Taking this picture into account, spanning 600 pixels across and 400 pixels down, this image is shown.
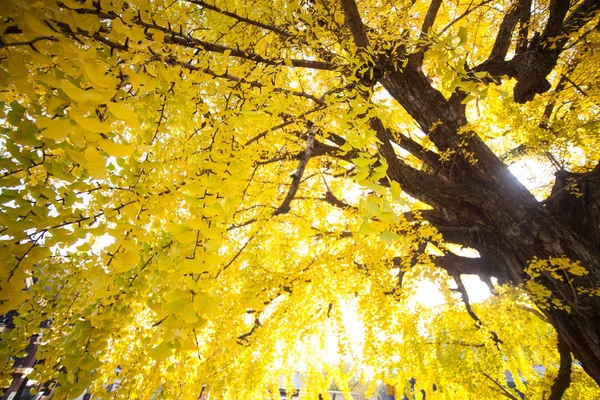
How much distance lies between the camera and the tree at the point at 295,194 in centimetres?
126

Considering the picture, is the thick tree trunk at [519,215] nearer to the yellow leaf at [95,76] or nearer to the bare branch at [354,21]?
the bare branch at [354,21]

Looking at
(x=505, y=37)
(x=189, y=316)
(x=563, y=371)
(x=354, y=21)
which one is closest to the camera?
(x=189, y=316)

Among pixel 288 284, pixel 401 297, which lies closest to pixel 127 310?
pixel 288 284

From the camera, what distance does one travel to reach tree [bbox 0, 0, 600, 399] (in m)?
1.26

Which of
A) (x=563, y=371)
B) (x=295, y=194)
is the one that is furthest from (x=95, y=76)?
(x=563, y=371)

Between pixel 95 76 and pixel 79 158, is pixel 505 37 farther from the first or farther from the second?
pixel 79 158

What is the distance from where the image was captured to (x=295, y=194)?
4.45 meters

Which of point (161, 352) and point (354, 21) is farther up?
point (354, 21)

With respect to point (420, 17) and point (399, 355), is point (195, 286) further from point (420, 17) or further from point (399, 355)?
point (420, 17)

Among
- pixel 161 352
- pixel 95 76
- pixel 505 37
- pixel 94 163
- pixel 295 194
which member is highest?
pixel 505 37

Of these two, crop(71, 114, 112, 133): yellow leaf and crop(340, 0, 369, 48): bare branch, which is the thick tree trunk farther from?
crop(71, 114, 112, 133): yellow leaf

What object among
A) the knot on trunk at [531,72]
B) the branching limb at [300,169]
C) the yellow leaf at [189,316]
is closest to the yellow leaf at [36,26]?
the yellow leaf at [189,316]

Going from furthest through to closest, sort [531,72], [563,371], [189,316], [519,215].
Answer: [563,371], [519,215], [531,72], [189,316]

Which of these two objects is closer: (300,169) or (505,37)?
(300,169)
